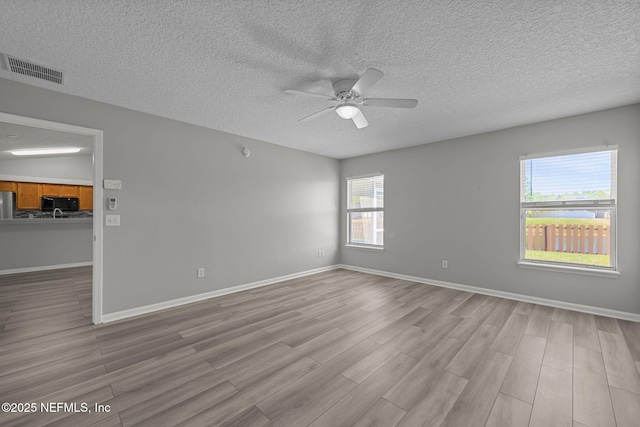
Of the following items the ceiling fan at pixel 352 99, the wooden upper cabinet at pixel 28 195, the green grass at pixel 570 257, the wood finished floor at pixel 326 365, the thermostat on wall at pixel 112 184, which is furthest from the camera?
the wooden upper cabinet at pixel 28 195

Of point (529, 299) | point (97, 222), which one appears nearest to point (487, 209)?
point (529, 299)

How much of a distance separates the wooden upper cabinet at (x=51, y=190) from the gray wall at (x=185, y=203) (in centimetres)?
534

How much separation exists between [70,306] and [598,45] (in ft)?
20.6

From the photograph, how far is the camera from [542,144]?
3580 mm

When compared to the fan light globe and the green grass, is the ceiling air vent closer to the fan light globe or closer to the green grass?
the fan light globe

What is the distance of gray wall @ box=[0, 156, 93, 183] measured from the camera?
591 cm

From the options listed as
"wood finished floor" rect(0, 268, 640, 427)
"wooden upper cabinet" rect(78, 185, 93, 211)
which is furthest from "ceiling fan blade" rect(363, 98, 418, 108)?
"wooden upper cabinet" rect(78, 185, 93, 211)

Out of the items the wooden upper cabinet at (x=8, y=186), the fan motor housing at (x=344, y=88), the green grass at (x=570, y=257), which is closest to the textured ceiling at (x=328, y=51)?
the fan motor housing at (x=344, y=88)

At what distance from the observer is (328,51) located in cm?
207

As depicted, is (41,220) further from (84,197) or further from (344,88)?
(344,88)

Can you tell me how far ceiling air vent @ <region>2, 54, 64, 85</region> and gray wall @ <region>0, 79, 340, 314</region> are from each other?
1.12ft

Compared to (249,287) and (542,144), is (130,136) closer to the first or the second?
(249,287)

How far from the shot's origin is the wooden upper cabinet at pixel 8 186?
5.82 metres

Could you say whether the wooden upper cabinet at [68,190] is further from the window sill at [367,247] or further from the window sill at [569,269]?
the window sill at [569,269]
